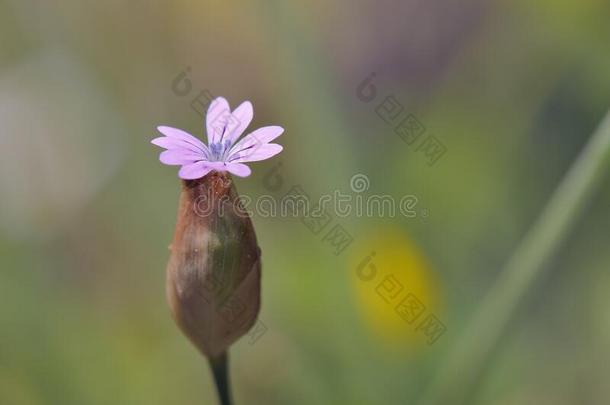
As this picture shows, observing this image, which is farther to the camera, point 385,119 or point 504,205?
point 385,119

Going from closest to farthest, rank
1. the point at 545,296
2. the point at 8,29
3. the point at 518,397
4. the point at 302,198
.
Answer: the point at 518,397 < the point at 545,296 < the point at 302,198 < the point at 8,29

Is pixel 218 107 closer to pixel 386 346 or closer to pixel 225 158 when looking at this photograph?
pixel 225 158

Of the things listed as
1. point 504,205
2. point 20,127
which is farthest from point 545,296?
point 20,127

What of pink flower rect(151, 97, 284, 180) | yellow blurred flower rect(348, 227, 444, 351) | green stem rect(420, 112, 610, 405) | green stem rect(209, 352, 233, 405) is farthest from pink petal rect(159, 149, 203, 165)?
yellow blurred flower rect(348, 227, 444, 351)

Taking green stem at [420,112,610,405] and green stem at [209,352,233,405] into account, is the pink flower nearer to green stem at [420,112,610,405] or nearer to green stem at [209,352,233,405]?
green stem at [209,352,233,405]

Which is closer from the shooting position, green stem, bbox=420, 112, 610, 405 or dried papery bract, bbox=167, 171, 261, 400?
dried papery bract, bbox=167, 171, 261, 400

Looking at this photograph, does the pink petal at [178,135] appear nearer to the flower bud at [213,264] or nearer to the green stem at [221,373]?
the flower bud at [213,264]

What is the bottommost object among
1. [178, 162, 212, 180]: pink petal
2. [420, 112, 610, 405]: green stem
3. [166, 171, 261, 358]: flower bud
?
[420, 112, 610, 405]: green stem
